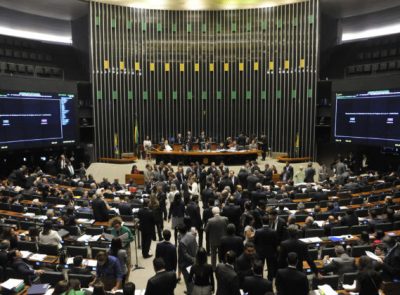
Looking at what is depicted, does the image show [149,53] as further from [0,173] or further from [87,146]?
[0,173]

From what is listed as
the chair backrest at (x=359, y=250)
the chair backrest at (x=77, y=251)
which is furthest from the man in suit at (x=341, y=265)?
the chair backrest at (x=77, y=251)

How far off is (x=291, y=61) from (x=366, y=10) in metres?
4.82

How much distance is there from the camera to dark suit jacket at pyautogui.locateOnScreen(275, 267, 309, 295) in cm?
471

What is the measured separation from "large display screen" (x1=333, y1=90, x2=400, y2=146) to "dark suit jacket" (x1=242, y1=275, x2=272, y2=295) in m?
14.0

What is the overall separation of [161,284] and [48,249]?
10.7 ft

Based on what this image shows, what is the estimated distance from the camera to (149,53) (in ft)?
75.8

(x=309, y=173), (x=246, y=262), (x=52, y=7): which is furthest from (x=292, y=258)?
(x=52, y=7)

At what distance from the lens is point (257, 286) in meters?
4.68

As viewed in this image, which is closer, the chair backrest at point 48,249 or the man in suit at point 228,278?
the man in suit at point 228,278

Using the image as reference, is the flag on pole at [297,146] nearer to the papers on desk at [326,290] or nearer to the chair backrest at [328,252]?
the chair backrest at [328,252]

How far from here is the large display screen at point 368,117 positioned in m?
16.7

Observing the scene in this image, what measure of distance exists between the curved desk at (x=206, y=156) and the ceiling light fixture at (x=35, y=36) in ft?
30.7

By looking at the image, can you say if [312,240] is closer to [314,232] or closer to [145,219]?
[314,232]

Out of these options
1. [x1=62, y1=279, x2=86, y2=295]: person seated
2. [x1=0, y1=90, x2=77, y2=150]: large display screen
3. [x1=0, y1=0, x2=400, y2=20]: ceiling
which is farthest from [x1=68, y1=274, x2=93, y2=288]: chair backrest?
[x1=0, y1=0, x2=400, y2=20]: ceiling
